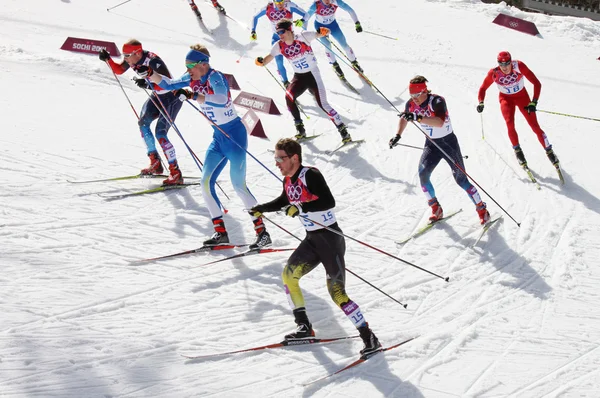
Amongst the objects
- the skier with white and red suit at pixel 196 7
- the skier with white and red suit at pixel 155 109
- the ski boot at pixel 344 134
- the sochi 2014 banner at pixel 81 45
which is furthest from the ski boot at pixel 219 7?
the skier with white and red suit at pixel 155 109

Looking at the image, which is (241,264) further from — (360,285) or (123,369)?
(123,369)

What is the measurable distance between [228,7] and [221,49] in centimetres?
242

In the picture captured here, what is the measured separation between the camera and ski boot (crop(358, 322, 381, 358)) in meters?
5.28

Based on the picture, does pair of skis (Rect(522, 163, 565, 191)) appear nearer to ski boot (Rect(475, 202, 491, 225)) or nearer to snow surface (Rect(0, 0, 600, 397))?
snow surface (Rect(0, 0, 600, 397))

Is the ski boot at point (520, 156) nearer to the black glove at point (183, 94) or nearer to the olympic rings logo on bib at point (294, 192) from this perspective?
the black glove at point (183, 94)

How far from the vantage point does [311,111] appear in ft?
37.7

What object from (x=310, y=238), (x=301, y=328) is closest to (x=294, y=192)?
(x=310, y=238)

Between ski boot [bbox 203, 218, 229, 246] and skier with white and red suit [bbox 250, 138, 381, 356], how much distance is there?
1712 millimetres

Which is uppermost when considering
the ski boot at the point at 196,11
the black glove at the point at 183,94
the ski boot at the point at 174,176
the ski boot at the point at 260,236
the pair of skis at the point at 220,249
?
the ski boot at the point at 196,11

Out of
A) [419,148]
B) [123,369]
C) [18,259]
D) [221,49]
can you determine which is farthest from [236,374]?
[221,49]

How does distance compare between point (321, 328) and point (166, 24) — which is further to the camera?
point (166, 24)

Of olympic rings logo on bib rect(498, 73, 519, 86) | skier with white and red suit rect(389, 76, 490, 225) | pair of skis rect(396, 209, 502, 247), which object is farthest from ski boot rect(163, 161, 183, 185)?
olympic rings logo on bib rect(498, 73, 519, 86)

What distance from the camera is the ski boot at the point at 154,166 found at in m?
8.33

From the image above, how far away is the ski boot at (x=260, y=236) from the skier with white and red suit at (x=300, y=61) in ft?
10.4
